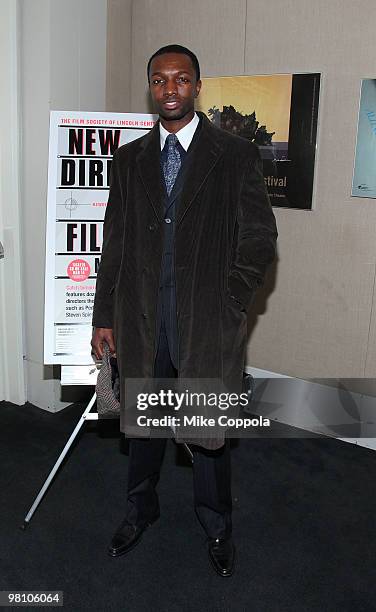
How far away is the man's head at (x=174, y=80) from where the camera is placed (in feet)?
6.61

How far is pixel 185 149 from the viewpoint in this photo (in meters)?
2.12

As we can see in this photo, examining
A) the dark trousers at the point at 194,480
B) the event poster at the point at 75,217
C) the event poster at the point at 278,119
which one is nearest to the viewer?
the dark trousers at the point at 194,480

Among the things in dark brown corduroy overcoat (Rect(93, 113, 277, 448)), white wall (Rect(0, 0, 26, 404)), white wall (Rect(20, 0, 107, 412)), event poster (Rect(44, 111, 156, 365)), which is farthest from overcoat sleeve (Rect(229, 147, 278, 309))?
white wall (Rect(0, 0, 26, 404))

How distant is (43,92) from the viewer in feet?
10.5

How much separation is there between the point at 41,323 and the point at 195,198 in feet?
5.87

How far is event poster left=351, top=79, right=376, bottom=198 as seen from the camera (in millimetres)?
2949

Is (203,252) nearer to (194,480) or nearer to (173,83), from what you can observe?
(173,83)

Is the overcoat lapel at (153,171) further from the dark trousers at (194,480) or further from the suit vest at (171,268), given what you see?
the dark trousers at (194,480)

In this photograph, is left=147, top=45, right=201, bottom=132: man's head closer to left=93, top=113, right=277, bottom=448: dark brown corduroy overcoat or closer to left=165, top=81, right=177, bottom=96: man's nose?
left=165, top=81, right=177, bottom=96: man's nose

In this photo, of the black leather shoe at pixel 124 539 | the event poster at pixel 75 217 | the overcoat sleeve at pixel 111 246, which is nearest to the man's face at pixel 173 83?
the overcoat sleeve at pixel 111 246

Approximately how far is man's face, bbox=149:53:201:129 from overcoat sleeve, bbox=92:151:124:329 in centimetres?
30

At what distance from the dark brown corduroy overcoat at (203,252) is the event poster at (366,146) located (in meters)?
1.14

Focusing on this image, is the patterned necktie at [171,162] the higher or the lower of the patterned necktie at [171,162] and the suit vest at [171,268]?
the higher

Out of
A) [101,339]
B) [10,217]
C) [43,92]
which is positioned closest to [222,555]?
[101,339]
